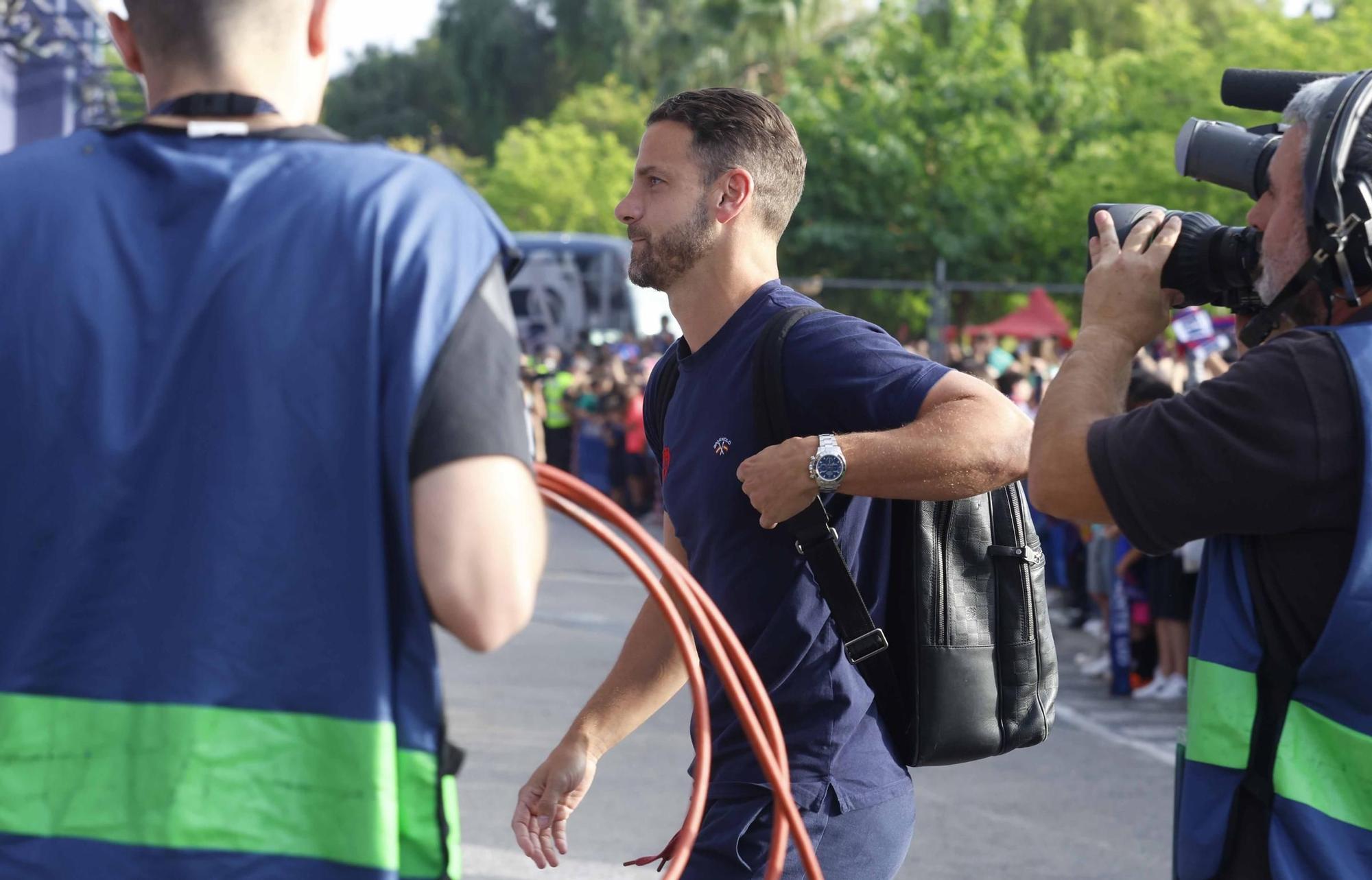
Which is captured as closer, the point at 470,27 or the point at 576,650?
the point at 576,650

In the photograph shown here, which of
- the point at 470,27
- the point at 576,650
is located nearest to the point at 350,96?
the point at 470,27

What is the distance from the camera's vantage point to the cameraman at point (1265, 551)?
6.64 ft

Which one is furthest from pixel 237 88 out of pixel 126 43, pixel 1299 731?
pixel 1299 731

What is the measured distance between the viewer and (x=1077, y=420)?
218 cm

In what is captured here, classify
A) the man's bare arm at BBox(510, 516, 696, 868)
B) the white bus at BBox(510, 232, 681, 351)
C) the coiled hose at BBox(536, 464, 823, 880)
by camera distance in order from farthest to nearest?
the white bus at BBox(510, 232, 681, 351)
the man's bare arm at BBox(510, 516, 696, 868)
the coiled hose at BBox(536, 464, 823, 880)

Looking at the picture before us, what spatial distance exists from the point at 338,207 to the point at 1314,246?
1253 mm

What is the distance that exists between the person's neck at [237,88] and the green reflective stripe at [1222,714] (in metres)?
1.29

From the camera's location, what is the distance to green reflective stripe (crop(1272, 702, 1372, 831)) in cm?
205

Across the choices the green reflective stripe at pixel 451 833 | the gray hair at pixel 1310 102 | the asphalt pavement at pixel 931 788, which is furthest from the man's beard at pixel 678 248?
the asphalt pavement at pixel 931 788

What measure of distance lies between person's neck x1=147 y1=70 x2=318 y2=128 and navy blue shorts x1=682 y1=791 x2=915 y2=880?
145 centimetres

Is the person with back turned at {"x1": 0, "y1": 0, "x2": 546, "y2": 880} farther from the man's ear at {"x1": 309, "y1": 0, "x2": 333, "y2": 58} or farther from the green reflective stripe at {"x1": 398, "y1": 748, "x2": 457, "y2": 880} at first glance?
the man's ear at {"x1": 309, "y1": 0, "x2": 333, "y2": 58}

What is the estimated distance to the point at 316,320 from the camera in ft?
5.45

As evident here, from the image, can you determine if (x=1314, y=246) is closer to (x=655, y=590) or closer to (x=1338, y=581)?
(x=1338, y=581)

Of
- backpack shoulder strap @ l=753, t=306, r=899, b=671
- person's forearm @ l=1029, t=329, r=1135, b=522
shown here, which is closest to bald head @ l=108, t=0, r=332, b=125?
person's forearm @ l=1029, t=329, r=1135, b=522
